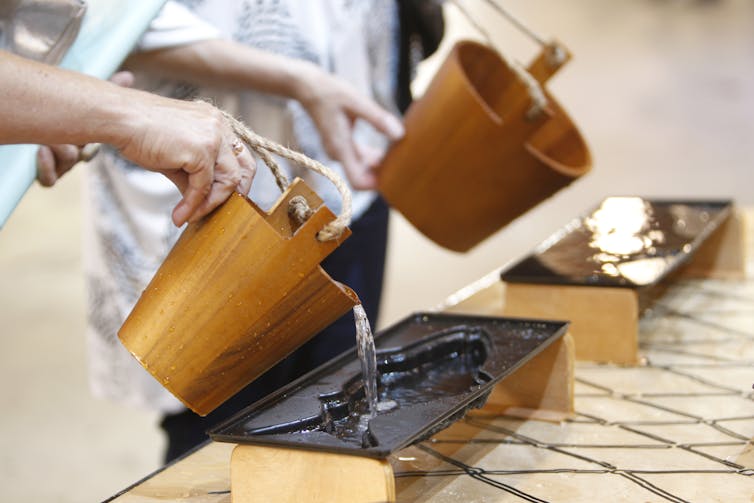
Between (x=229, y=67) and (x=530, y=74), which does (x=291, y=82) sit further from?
(x=530, y=74)

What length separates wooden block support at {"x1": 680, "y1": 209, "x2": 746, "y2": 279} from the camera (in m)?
1.36

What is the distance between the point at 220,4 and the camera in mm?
1081

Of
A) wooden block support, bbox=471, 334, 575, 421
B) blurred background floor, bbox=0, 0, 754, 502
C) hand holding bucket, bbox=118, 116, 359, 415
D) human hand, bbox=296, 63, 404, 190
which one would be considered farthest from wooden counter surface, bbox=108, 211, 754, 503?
blurred background floor, bbox=0, 0, 754, 502

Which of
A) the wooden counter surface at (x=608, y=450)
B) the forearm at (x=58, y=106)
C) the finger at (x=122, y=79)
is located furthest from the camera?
the finger at (x=122, y=79)

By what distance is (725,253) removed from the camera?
137 cm

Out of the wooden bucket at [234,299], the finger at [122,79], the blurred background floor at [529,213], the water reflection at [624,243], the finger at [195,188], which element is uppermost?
the finger at [122,79]

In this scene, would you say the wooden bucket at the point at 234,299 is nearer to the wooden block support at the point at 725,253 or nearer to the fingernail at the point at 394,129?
the fingernail at the point at 394,129

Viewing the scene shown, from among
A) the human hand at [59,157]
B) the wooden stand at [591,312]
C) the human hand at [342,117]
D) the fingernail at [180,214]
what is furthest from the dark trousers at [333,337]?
the fingernail at [180,214]

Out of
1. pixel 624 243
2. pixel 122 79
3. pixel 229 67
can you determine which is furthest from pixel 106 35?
pixel 624 243

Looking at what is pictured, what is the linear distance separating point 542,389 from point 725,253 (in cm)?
59

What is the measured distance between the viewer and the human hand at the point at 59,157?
0.82 meters

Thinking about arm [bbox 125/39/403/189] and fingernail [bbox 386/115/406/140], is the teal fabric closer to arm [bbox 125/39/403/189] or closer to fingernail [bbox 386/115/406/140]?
arm [bbox 125/39/403/189]

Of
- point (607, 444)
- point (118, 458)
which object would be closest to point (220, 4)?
point (607, 444)

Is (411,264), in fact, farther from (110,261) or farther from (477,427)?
(477,427)
